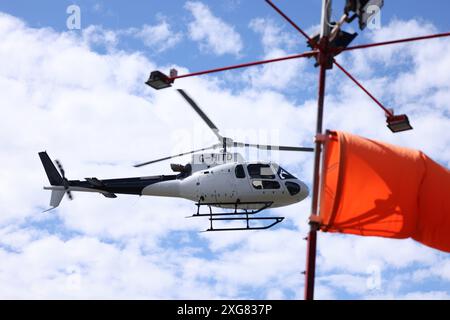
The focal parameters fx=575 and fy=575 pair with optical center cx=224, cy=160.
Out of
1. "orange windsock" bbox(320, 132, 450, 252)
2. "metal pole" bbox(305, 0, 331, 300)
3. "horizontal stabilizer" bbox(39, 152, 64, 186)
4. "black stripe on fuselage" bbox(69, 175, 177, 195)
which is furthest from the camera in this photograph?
"horizontal stabilizer" bbox(39, 152, 64, 186)

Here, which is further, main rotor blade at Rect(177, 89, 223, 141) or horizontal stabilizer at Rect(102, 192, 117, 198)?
horizontal stabilizer at Rect(102, 192, 117, 198)

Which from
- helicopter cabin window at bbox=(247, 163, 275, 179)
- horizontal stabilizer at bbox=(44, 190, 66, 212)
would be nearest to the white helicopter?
helicopter cabin window at bbox=(247, 163, 275, 179)

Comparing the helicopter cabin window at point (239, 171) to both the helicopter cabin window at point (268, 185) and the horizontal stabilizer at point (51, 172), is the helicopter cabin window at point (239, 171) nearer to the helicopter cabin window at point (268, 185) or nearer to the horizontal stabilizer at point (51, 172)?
the helicopter cabin window at point (268, 185)

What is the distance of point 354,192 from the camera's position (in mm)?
8461

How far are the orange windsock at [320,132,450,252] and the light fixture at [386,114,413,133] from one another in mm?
1280

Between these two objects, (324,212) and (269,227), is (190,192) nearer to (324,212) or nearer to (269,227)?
(269,227)

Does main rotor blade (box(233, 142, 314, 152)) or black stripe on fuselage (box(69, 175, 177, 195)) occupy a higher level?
main rotor blade (box(233, 142, 314, 152))

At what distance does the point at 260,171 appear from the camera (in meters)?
27.2

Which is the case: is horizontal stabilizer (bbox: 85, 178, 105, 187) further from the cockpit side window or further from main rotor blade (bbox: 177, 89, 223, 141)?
the cockpit side window

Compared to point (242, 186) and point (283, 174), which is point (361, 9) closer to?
point (242, 186)

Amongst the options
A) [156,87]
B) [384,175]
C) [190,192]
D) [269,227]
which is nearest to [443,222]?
[384,175]

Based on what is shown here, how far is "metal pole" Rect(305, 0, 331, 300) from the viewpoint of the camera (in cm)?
775

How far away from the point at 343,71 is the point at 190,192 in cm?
1921

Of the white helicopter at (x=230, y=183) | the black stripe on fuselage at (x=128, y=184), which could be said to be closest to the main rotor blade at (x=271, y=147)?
the white helicopter at (x=230, y=183)
